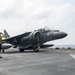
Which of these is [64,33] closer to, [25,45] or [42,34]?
[42,34]

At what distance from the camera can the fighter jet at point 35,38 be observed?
106 ft

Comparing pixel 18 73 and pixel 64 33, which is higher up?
pixel 64 33

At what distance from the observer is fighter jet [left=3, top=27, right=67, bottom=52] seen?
32.3 metres

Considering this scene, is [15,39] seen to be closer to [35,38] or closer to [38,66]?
[35,38]

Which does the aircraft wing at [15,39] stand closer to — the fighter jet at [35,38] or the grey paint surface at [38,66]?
the fighter jet at [35,38]

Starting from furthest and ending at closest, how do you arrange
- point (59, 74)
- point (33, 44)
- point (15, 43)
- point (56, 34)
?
1. point (15, 43)
2. point (33, 44)
3. point (56, 34)
4. point (59, 74)

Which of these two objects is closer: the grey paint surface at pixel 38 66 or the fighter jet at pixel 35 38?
the grey paint surface at pixel 38 66

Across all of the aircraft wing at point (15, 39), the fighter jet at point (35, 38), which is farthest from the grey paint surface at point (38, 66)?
the aircraft wing at point (15, 39)

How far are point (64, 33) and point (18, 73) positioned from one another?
21.2 metres

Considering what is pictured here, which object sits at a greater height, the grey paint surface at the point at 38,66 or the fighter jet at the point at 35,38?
the fighter jet at the point at 35,38

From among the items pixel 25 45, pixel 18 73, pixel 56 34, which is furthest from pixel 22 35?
pixel 18 73

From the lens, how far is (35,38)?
33.4 m

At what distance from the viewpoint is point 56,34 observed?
32.1 meters

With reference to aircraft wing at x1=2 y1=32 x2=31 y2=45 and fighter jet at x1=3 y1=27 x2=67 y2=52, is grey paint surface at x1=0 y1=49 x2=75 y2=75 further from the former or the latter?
aircraft wing at x1=2 y1=32 x2=31 y2=45
